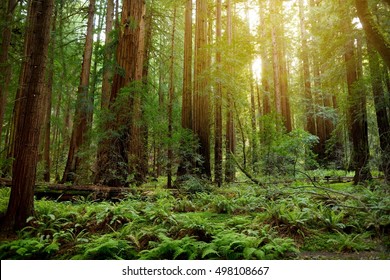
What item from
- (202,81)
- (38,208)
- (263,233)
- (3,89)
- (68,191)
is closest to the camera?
(263,233)

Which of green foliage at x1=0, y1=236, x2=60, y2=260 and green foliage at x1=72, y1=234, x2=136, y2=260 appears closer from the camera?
green foliage at x1=72, y1=234, x2=136, y2=260

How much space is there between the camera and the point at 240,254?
11.3ft

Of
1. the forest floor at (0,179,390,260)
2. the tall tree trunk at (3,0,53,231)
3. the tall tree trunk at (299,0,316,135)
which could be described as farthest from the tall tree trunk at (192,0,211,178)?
the tall tree trunk at (299,0,316,135)

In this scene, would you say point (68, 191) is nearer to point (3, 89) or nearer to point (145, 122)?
point (145, 122)

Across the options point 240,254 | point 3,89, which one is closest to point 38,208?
point 240,254

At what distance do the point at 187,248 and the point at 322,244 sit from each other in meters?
2.14

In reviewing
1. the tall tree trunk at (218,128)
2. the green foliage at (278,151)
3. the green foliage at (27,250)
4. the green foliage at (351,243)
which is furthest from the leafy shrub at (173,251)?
the green foliage at (278,151)

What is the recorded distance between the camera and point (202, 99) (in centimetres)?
1166

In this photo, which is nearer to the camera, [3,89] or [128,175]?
[128,175]

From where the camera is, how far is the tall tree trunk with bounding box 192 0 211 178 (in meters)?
10.9

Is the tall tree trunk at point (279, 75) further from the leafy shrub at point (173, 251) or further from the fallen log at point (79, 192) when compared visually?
the leafy shrub at point (173, 251)

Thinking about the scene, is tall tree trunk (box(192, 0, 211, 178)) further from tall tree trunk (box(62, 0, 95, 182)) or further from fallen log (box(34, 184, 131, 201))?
tall tree trunk (box(62, 0, 95, 182))

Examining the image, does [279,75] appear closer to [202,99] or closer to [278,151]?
[202,99]

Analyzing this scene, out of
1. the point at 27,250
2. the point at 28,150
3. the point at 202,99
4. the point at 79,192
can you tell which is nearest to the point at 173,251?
the point at 27,250
